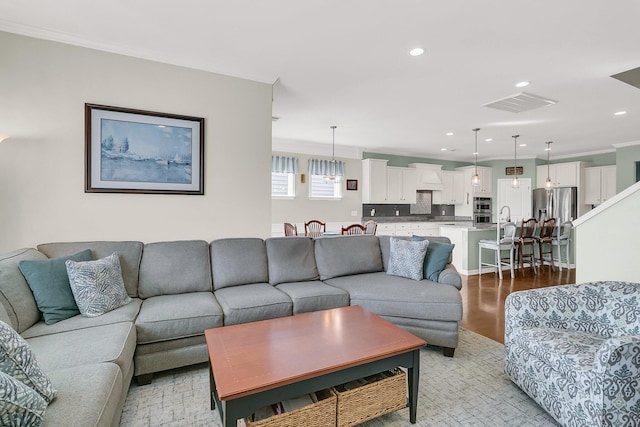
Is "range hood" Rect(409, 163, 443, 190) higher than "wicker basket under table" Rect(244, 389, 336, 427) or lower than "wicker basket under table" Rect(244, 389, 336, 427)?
higher

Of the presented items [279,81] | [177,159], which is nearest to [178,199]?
[177,159]

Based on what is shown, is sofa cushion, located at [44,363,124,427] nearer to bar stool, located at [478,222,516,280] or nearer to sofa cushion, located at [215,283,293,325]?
sofa cushion, located at [215,283,293,325]

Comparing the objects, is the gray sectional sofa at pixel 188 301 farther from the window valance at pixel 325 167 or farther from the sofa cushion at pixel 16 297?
the window valance at pixel 325 167

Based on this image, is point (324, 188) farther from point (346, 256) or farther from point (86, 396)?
point (86, 396)

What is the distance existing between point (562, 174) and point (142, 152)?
8934 mm

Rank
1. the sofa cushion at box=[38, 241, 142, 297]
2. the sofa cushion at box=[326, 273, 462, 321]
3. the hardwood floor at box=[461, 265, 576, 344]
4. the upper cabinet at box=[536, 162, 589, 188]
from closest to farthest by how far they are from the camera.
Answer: the sofa cushion at box=[38, 241, 142, 297] < the sofa cushion at box=[326, 273, 462, 321] < the hardwood floor at box=[461, 265, 576, 344] < the upper cabinet at box=[536, 162, 589, 188]

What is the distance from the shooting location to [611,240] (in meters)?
3.13

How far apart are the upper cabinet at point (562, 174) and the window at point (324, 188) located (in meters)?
5.26

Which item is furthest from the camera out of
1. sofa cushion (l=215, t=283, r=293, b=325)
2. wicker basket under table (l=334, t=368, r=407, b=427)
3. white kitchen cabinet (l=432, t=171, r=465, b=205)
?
white kitchen cabinet (l=432, t=171, r=465, b=205)

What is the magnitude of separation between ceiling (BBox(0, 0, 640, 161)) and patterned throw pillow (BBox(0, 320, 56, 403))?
2184mm

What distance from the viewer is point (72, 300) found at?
2137 millimetres

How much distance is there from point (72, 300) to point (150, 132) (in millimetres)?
1589

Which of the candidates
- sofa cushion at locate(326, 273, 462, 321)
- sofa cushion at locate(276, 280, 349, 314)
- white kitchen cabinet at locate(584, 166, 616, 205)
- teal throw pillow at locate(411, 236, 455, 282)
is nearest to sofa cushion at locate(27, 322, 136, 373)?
sofa cushion at locate(276, 280, 349, 314)

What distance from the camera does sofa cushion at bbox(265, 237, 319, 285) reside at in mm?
3094
